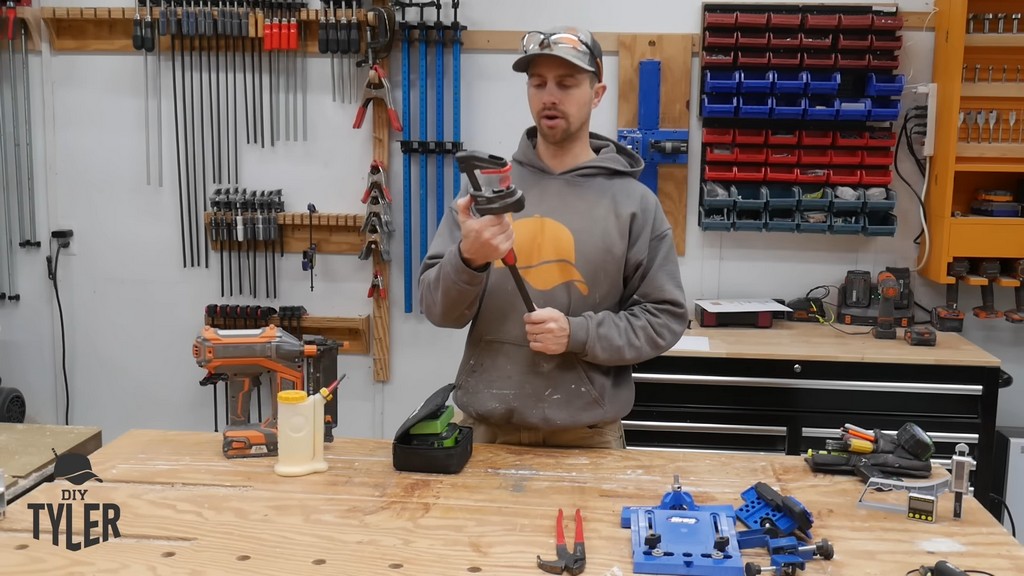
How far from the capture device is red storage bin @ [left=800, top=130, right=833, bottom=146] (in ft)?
12.3

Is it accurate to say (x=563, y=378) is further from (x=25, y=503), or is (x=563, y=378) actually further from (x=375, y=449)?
(x=25, y=503)

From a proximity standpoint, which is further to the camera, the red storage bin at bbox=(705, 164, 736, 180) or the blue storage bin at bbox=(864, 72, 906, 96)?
the red storage bin at bbox=(705, 164, 736, 180)

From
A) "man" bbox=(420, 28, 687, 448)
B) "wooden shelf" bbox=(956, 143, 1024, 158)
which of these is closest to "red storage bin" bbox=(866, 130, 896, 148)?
"wooden shelf" bbox=(956, 143, 1024, 158)

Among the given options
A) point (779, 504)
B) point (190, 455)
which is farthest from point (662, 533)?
point (190, 455)

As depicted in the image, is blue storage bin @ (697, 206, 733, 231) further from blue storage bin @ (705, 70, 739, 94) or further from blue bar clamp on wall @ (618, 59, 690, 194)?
blue storage bin @ (705, 70, 739, 94)

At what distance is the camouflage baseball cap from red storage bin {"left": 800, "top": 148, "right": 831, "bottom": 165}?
1.91 m

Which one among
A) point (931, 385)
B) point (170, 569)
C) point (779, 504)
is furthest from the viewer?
point (931, 385)

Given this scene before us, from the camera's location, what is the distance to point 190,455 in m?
2.03

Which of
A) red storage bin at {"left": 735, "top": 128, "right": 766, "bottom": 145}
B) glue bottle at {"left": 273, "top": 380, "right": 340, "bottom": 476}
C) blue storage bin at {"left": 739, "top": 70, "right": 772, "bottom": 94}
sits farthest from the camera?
red storage bin at {"left": 735, "top": 128, "right": 766, "bottom": 145}

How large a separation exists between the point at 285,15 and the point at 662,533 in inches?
113

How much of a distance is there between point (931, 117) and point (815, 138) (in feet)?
1.45

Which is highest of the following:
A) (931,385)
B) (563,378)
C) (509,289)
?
(509,289)

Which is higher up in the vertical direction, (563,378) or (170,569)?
(563,378)

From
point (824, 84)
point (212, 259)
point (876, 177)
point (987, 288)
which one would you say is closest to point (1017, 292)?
point (987, 288)
